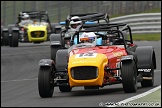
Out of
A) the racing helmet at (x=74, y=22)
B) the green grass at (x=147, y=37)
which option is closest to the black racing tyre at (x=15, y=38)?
the green grass at (x=147, y=37)

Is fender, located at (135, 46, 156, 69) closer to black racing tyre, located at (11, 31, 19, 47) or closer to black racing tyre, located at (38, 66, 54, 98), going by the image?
black racing tyre, located at (38, 66, 54, 98)

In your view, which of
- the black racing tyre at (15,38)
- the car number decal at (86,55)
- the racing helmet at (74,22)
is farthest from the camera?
the black racing tyre at (15,38)

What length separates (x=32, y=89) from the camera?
1612 centimetres

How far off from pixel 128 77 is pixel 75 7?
2619 centimetres

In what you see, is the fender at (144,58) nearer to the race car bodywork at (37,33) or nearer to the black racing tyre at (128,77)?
the black racing tyre at (128,77)

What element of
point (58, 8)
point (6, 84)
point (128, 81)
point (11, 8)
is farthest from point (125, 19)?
point (128, 81)

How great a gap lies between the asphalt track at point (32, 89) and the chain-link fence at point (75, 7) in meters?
9.81

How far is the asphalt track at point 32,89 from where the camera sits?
453 inches

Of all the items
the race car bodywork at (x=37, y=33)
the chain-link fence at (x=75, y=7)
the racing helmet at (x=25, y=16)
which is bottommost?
the race car bodywork at (x=37, y=33)

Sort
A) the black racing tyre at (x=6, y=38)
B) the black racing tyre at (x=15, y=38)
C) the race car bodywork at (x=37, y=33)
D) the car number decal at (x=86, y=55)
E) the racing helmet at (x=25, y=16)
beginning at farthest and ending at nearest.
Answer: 1. the black racing tyre at (x=6, y=38)
2. the racing helmet at (x=25, y=16)
3. the black racing tyre at (x=15, y=38)
4. the race car bodywork at (x=37, y=33)
5. the car number decal at (x=86, y=55)

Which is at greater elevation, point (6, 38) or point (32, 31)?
point (32, 31)

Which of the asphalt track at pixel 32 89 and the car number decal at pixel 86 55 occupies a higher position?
the car number decal at pixel 86 55

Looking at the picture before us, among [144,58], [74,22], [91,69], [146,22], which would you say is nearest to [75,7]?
[146,22]

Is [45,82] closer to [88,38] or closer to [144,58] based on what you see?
[88,38]
